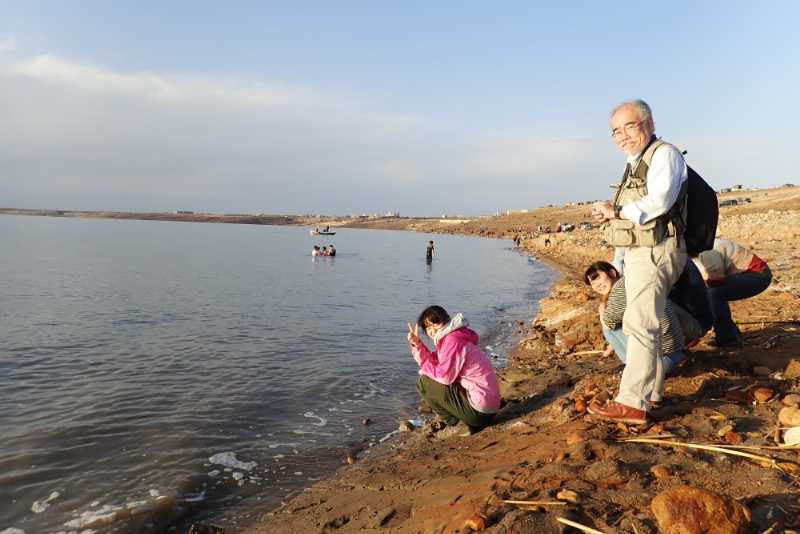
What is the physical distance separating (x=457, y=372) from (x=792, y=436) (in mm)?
2736

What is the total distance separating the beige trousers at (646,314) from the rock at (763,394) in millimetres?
1073

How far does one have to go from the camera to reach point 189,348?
1010 cm

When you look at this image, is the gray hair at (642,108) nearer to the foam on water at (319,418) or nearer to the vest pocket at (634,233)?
the vest pocket at (634,233)

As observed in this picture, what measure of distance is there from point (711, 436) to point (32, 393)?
8847 mm

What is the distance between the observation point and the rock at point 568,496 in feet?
9.32

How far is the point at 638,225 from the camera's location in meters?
3.78

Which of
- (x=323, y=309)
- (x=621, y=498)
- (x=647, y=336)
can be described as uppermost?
(x=647, y=336)

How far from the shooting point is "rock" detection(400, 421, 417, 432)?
6.14 metres

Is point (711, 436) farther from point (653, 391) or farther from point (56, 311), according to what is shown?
point (56, 311)

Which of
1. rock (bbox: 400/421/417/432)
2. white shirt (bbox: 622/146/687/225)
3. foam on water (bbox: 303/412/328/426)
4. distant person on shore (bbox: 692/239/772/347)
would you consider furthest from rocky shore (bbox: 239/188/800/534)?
white shirt (bbox: 622/146/687/225)

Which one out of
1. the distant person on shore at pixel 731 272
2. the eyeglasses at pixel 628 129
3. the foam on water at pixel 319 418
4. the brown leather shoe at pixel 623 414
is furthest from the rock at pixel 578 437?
the foam on water at pixel 319 418

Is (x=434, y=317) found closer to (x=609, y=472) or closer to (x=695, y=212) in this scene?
(x=609, y=472)

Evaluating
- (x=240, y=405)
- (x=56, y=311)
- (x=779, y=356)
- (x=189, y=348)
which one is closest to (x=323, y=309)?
(x=189, y=348)

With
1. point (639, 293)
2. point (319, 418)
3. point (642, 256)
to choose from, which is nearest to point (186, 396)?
point (319, 418)
